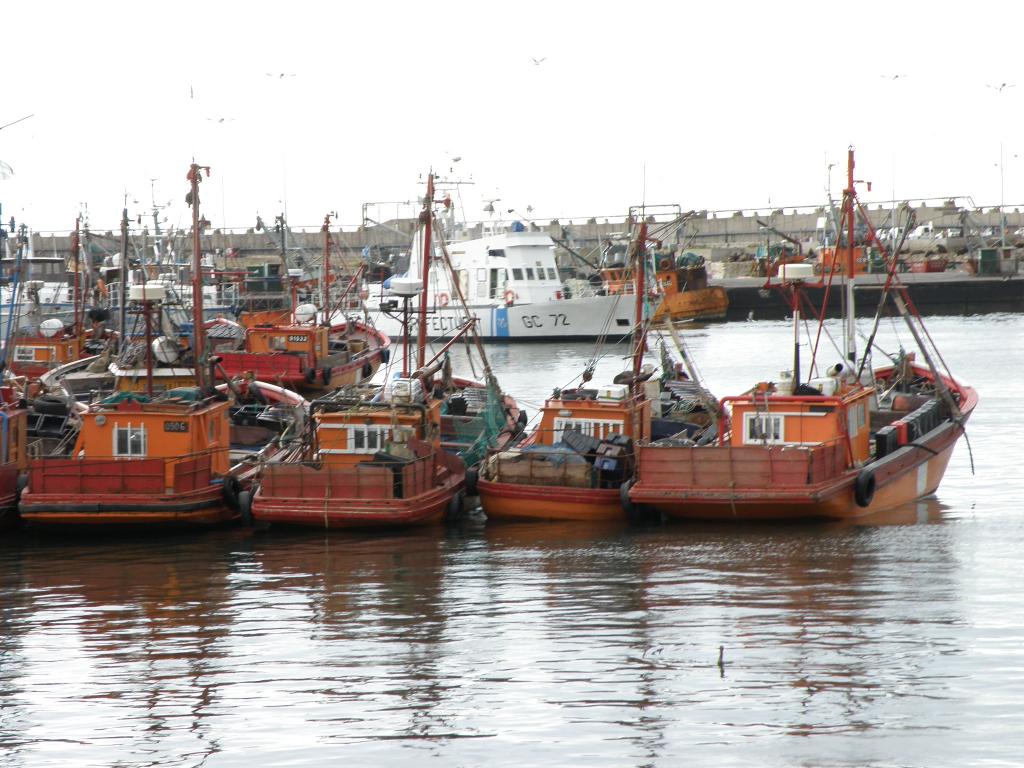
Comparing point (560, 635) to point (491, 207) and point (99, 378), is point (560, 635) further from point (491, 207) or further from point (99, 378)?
point (491, 207)

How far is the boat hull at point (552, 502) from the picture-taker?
2302 cm

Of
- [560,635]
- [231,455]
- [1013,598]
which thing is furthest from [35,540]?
[1013,598]

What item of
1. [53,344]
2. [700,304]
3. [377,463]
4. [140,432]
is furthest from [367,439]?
[700,304]

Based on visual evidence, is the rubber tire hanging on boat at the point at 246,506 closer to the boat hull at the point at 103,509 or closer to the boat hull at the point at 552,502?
the boat hull at the point at 103,509

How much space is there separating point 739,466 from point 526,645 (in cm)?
713

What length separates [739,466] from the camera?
72.0 ft

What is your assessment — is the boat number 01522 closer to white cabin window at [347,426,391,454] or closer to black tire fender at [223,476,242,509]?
white cabin window at [347,426,391,454]

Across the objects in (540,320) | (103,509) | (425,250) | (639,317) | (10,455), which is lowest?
(103,509)

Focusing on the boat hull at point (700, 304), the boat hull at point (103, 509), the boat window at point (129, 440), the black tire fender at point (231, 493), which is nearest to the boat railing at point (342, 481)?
the black tire fender at point (231, 493)

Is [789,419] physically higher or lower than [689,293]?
lower

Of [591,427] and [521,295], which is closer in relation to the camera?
[591,427]

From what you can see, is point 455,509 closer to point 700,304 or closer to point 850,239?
point 850,239

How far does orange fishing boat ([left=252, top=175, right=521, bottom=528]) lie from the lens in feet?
71.9

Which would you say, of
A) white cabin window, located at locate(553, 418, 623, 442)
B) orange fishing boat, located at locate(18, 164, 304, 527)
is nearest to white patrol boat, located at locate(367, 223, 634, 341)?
white cabin window, located at locate(553, 418, 623, 442)
